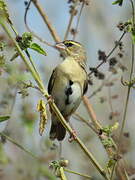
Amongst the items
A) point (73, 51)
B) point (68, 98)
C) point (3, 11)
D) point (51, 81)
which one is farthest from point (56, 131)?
point (3, 11)

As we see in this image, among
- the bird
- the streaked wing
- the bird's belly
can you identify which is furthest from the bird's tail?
the streaked wing

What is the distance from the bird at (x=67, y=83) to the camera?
486cm

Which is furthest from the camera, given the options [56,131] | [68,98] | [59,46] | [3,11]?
[56,131]

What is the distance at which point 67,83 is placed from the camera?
4.83 meters

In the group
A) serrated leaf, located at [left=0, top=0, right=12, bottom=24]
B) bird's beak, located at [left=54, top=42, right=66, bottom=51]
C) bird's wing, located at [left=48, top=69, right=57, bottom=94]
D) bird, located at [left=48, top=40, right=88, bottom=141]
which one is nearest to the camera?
serrated leaf, located at [left=0, top=0, right=12, bottom=24]

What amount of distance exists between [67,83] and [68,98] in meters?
0.22

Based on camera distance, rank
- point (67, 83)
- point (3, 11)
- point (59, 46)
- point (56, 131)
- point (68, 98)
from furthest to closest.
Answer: point (56, 131)
point (68, 98)
point (67, 83)
point (59, 46)
point (3, 11)

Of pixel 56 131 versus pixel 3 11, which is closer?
pixel 3 11

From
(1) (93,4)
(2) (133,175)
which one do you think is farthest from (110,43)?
(2) (133,175)

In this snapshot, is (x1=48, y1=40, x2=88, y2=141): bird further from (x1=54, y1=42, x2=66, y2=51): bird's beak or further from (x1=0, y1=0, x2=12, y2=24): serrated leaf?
(x1=0, y1=0, x2=12, y2=24): serrated leaf

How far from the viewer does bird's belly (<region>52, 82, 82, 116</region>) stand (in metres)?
4.88

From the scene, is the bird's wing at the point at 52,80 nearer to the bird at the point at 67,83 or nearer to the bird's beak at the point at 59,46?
the bird at the point at 67,83

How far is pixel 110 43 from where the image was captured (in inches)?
375

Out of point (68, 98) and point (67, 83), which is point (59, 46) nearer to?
point (67, 83)
